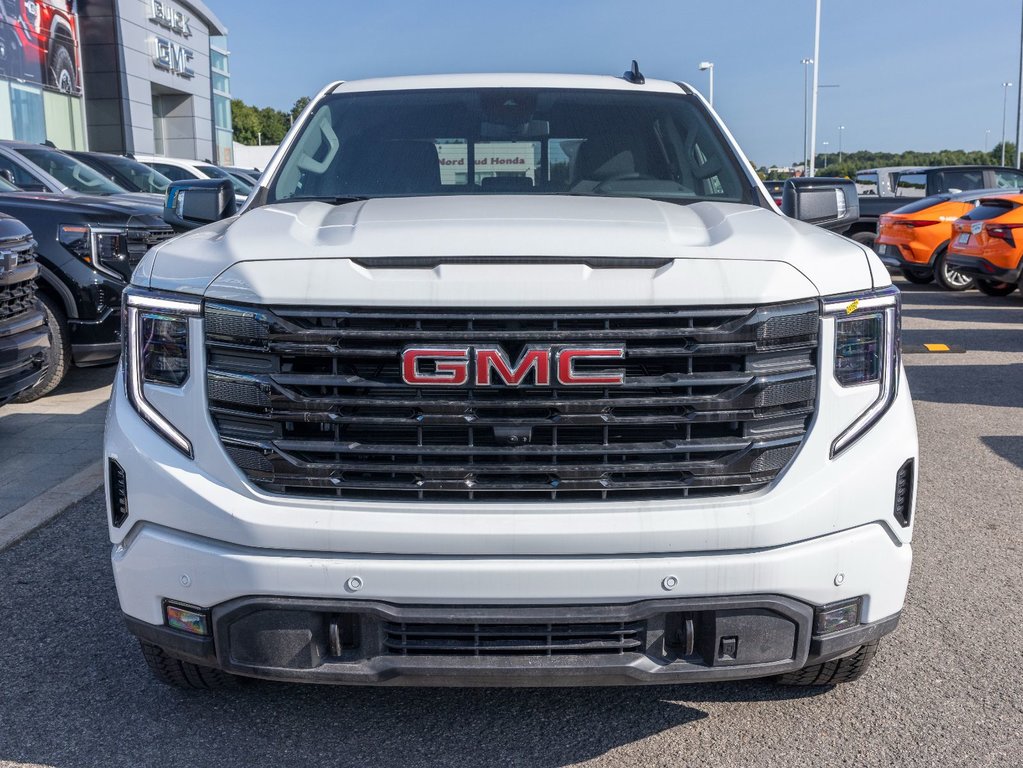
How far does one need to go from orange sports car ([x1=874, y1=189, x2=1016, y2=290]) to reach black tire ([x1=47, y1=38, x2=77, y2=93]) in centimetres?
2844

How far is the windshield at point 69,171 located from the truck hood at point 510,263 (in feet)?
29.9

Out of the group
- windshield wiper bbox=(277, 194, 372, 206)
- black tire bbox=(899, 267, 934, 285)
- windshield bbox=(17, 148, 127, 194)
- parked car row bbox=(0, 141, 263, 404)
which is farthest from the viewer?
black tire bbox=(899, 267, 934, 285)

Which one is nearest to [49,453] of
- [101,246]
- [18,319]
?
[18,319]

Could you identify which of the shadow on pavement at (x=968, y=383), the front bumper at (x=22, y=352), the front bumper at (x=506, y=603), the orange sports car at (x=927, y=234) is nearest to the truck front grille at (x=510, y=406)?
the front bumper at (x=506, y=603)

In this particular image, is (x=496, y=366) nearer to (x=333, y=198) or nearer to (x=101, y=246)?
(x=333, y=198)

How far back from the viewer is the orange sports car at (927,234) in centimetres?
1477

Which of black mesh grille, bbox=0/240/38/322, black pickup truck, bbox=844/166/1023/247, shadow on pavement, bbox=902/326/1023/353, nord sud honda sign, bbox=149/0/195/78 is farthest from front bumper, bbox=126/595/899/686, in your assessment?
nord sud honda sign, bbox=149/0/195/78

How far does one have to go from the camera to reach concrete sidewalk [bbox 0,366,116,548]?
16.1ft

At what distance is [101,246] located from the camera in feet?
24.0

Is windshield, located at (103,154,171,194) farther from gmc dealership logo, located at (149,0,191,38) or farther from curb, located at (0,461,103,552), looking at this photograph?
gmc dealership logo, located at (149,0,191,38)

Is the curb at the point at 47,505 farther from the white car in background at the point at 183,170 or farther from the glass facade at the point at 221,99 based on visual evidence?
the glass facade at the point at 221,99

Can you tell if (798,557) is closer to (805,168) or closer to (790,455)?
(790,455)

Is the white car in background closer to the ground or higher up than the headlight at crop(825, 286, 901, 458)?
higher up

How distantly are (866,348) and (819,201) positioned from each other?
1.21m
